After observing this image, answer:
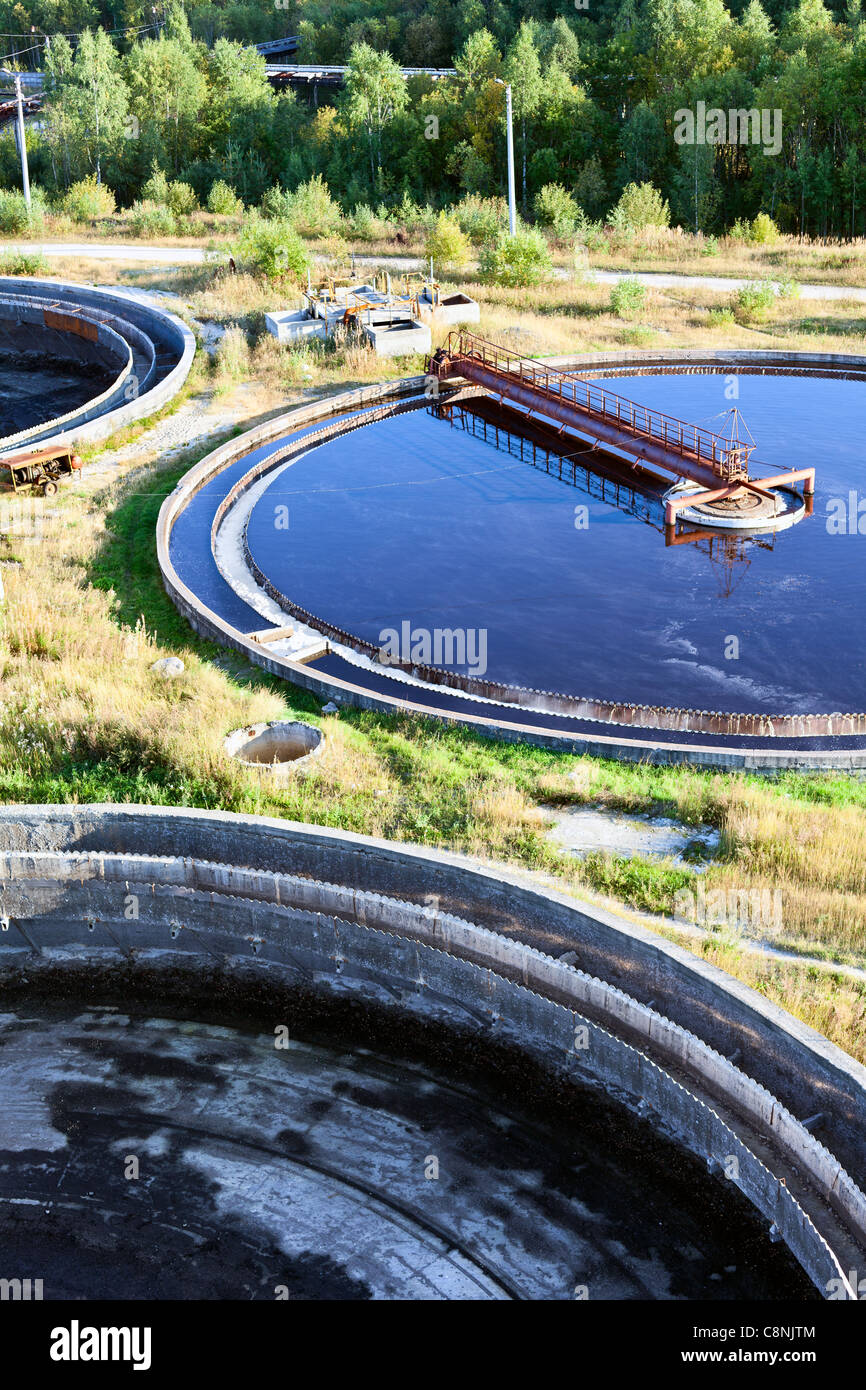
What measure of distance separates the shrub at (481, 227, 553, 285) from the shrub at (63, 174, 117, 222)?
28821 mm

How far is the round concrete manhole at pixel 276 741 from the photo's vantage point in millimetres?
20797

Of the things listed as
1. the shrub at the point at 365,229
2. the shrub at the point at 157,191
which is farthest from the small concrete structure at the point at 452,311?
the shrub at the point at 157,191

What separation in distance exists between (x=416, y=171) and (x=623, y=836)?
263 feet

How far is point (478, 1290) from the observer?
41.3ft

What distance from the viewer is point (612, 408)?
36.9m

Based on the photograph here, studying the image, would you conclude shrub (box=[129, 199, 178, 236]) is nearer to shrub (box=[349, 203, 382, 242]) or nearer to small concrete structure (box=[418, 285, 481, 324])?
shrub (box=[349, 203, 382, 242])

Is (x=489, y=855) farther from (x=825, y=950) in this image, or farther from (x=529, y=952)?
(x=825, y=950)

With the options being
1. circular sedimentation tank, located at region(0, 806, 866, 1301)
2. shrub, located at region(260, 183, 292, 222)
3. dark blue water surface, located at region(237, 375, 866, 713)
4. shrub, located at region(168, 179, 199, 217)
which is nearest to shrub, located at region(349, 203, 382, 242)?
shrub, located at region(260, 183, 292, 222)

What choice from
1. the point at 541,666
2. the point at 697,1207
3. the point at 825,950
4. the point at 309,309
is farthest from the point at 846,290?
the point at 697,1207

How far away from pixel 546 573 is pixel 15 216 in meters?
47.7

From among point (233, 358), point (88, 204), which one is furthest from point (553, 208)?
point (233, 358)

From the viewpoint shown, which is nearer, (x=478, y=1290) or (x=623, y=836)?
(x=478, y=1290)

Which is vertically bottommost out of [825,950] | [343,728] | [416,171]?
[825,950]

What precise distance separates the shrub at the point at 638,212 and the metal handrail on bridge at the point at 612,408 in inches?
718
